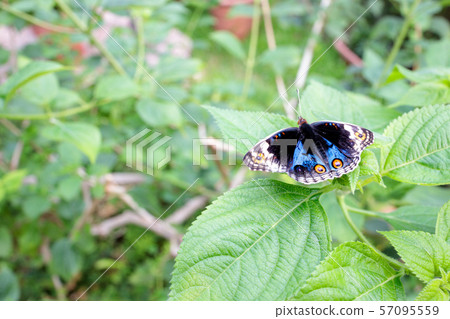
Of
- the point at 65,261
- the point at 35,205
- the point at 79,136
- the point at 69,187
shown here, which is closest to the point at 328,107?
the point at 79,136

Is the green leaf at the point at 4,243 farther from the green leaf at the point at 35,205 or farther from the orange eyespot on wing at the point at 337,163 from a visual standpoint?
the orange eyespot on wing at the point at 337,163

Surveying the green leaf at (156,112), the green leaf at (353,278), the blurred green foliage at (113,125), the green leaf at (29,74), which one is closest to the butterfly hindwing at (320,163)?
the green leaf at (353,278)

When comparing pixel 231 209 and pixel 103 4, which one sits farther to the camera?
pixel 103 4

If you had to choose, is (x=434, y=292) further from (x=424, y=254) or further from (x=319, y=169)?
(x=319, y=169)

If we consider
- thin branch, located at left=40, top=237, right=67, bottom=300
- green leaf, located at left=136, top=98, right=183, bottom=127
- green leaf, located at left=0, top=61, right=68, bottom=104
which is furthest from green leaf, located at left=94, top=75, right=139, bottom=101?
thin branch, located at left=40, top=237, right=67, bottom=300
